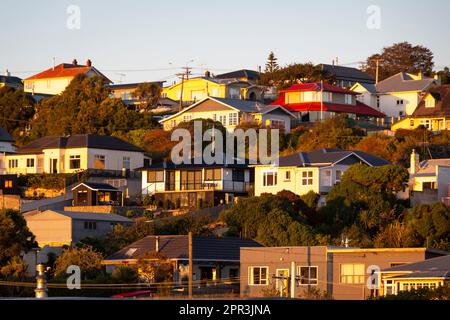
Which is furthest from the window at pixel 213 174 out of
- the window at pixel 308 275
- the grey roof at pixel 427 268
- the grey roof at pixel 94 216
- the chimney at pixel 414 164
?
the grey roof at pixel 427 268

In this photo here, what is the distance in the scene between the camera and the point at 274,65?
362 ft

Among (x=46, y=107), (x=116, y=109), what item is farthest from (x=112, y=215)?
(x=46, y=107)

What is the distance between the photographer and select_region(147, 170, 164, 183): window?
206 ft

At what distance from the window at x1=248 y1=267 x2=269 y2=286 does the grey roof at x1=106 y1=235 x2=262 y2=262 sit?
271 cm

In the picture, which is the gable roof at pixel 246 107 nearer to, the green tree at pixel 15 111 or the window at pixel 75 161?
Result: the window at pixel 75 161

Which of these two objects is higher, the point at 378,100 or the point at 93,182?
the point at 378,100

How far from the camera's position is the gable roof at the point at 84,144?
68.3 m

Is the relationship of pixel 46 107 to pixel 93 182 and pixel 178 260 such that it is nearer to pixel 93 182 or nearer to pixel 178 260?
pixel 93 182

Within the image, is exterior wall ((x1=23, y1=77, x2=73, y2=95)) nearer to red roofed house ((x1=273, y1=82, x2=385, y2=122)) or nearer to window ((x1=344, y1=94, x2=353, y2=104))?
red roofed house ((x1=273, y1=82, x2=385, y2=122))

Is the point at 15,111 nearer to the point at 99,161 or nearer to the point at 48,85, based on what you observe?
the point at 99,161

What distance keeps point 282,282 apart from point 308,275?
176cm

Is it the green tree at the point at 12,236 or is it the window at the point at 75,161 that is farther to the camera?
the window at the point at 75,161

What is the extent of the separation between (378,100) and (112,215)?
38.3 meters

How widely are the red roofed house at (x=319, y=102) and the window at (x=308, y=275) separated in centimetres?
3889
